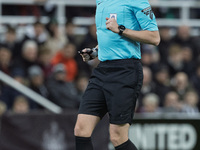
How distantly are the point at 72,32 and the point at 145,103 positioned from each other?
7.12ft

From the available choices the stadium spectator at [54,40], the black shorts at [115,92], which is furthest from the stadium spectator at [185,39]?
the black shorts at [115,92]

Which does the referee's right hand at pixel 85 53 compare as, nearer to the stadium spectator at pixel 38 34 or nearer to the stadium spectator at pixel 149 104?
the stadium spectator at pixel 149 104

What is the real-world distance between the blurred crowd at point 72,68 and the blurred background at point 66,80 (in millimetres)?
17

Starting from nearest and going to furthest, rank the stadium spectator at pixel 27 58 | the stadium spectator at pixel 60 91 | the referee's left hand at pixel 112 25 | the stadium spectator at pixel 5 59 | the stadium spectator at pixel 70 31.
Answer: the referee's left hand at pixel 112 25 < the stadium spectator at pixel 5 59 < the stadium spectator at pixel 60 91 < the stadium spectator at pixel 27 58 < the stadium spectator at pixel 70 31

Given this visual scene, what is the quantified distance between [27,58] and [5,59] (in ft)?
1.45

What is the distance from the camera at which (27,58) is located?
9.30 metres

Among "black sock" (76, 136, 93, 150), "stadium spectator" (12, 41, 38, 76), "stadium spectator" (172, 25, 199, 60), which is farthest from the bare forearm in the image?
"stadium spectator" (172, 25, 199, 60)

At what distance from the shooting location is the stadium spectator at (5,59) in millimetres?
8953

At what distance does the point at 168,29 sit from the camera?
11.6 metres

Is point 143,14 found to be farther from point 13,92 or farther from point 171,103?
point 171,103

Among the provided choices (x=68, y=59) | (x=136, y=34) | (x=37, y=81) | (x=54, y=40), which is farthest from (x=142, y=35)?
(x=54, y=40)

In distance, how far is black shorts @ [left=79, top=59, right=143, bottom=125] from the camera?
5.05m

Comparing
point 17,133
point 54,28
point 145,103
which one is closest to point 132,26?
point 17,133

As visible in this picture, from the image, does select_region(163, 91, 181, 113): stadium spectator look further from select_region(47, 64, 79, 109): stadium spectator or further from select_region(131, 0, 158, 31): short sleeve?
select_region(131, 0, 158, 31): short sleeve
